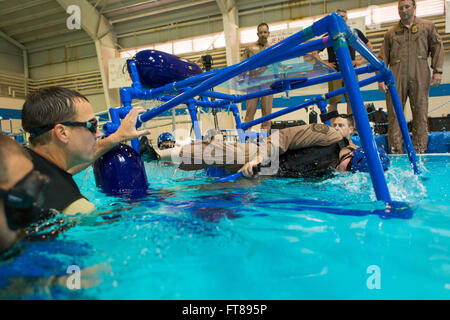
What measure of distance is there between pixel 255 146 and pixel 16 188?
1.77 m

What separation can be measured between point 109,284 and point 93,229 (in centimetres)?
44

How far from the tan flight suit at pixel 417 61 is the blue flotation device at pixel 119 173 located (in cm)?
404

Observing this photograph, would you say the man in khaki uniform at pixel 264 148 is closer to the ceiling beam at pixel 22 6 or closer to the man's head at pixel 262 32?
the man's head at pixel 262 32

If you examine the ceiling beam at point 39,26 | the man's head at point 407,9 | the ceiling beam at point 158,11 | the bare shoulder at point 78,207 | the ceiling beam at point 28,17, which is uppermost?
the ceiling beam at point 28,17

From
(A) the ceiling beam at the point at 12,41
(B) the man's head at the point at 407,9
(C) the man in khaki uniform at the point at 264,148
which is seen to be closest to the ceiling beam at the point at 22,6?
(A) the ceiling beam at the point at 12,41

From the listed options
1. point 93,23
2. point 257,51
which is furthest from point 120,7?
point 257,51

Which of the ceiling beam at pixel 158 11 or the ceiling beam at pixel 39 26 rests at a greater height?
the ceiling beam at pixel 39 26

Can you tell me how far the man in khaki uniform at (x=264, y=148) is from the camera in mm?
2357

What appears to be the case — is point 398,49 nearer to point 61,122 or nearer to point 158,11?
point 61,122

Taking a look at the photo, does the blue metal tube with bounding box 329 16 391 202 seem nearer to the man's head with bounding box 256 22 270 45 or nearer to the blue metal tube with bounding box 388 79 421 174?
the blue metal tube with bounding box 388 79 421 174

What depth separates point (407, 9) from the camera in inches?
165

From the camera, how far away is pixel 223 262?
3.02 feet

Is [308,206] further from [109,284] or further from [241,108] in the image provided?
[241,108]

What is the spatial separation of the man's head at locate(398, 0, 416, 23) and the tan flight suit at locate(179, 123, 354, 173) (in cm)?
301
